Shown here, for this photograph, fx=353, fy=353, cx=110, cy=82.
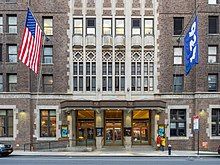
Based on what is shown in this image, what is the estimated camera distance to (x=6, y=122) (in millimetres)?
39688

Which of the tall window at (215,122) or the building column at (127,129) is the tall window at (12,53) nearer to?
the building column at (127,129)

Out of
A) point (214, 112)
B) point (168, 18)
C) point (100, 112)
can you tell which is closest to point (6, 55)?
point (100, 112)

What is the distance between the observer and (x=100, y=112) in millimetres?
40094

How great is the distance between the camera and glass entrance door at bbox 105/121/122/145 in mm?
41219

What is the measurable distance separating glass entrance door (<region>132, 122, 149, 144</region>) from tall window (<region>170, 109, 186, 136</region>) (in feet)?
9.88

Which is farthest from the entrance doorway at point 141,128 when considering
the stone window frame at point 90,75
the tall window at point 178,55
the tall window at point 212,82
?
the tall window at point 212,82

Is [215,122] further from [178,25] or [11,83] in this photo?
[11,83]

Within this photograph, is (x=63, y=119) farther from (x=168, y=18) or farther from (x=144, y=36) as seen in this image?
(x=168, y=18)

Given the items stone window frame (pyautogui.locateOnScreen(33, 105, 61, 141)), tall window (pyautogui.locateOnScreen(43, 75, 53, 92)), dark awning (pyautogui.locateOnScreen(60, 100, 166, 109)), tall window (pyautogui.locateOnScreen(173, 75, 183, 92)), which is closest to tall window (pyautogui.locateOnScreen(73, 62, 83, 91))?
dark awning (pyautogui.locateOnScreen(60, 100, 166, 109))

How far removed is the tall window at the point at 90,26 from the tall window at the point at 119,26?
2552mm

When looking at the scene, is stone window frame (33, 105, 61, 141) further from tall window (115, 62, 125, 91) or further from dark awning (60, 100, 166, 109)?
tall window (115, 62, 125, 91)

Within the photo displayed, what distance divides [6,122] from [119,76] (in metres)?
13.7

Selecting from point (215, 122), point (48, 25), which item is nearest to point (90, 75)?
point (48, 25)

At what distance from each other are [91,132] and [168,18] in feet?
52.1
